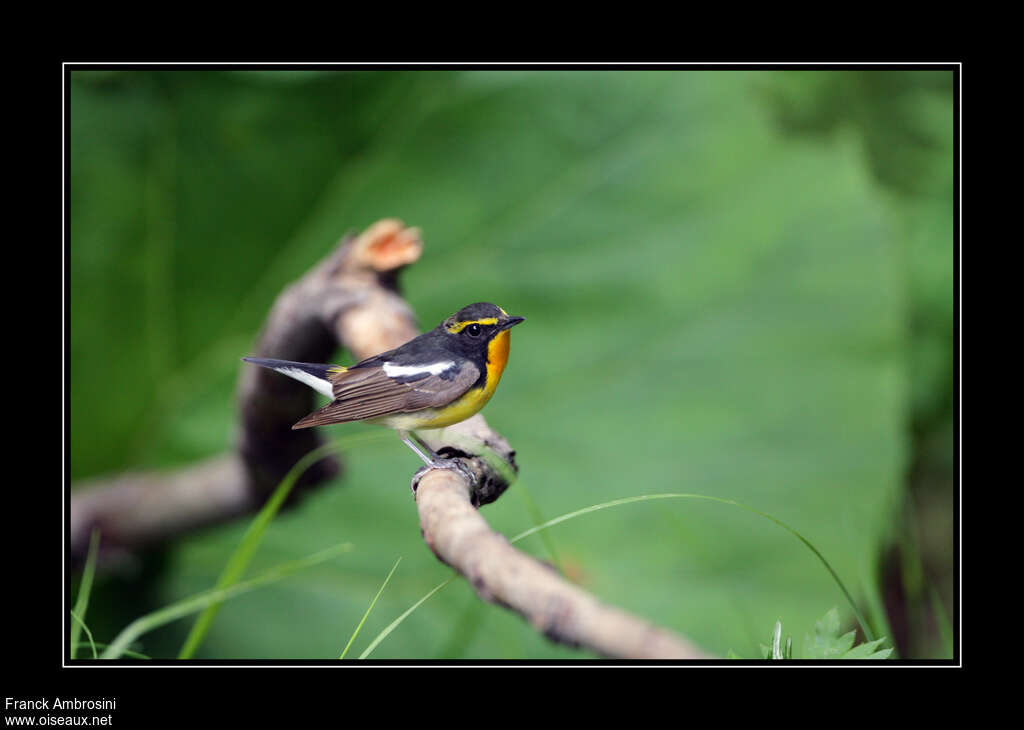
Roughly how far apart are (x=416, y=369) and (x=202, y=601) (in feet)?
1.07

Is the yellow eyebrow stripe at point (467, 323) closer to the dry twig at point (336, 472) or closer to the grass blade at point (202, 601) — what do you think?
the dry twig at point (336, 472)

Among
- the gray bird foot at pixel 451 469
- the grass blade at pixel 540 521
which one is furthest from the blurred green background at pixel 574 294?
the gray bird foot at pixel 451 469

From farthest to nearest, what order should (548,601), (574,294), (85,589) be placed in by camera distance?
(574,294), (85,589), (548,601)

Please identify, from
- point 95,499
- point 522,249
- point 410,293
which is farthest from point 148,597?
point 522,249

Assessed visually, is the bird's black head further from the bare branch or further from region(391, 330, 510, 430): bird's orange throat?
the bare branch

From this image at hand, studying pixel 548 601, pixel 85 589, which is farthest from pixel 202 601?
pixel 548 601

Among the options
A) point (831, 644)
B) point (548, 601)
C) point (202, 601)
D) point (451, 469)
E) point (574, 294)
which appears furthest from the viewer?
point (574, 294)

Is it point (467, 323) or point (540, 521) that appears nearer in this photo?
point (467, 323)

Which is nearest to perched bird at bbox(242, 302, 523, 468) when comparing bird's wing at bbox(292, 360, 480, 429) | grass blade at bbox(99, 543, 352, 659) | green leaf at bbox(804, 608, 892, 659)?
bird's wing at bbox(292, 360, 480, 429)

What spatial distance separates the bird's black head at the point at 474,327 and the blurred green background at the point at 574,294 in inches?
15.0

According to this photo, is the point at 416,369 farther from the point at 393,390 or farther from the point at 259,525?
the point at 259,525

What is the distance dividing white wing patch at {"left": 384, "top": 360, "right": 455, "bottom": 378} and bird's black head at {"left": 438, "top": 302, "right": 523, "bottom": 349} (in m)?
0.02

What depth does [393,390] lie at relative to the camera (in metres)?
0.62

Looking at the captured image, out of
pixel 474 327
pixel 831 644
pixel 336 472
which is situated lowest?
pixel 831 644
